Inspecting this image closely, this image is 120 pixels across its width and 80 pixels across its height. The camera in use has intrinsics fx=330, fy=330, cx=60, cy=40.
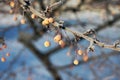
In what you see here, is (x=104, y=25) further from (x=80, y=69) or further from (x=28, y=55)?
(x=28, y=55)

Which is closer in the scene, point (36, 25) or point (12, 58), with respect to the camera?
point (36, 25)

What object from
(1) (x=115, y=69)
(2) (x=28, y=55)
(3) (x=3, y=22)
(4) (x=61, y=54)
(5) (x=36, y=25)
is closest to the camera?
(5) (x=36, y=25)

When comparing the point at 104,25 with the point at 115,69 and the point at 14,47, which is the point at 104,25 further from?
the point at 14,47

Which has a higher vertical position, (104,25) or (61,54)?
(104,25)

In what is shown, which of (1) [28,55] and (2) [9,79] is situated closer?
(2) [9,79]

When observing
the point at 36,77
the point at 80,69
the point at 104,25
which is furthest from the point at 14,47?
the point at 104,25

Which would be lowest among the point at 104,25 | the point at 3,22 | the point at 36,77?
the point at 36,77

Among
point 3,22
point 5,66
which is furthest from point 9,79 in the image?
point 3,22

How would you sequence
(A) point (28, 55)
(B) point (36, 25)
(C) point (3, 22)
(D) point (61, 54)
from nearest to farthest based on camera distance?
(B) point (36, 25) → (A) point (28, 55) → (D) point (61, 54) → (C) point (3, 22)

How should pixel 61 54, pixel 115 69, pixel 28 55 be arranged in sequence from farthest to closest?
pixel 61 54 < pixel 28 55 < pixel 115 69
